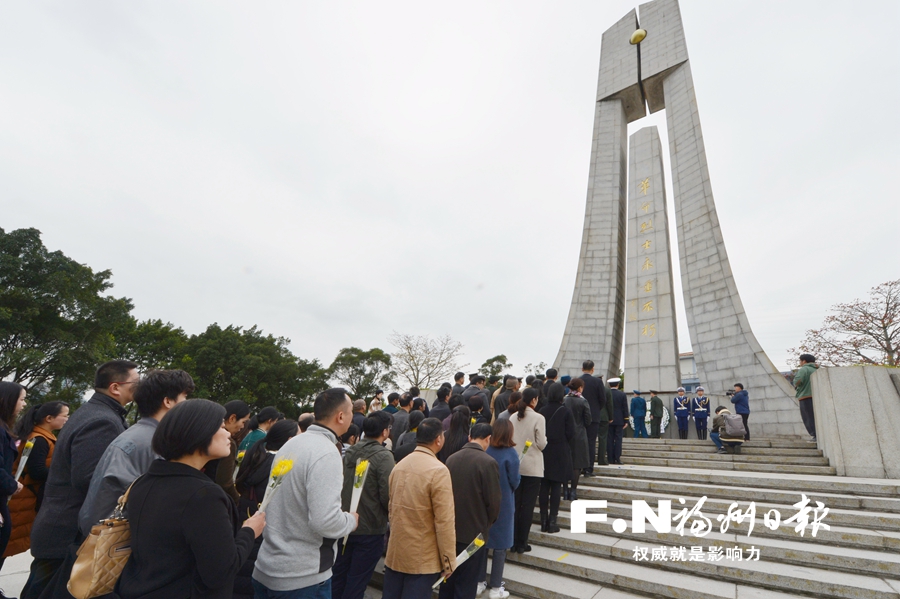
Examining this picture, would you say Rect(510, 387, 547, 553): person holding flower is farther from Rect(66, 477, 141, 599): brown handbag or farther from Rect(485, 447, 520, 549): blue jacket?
Rect(66, 477, 141, 599): brown handbag

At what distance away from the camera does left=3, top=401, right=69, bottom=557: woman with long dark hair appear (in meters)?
3.02

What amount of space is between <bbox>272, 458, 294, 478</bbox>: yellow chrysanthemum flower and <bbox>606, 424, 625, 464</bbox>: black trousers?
19.2 ft

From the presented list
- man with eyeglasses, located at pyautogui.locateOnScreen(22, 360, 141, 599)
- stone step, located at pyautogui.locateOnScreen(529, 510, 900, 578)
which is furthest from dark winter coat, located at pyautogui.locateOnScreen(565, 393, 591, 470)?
man with eyeglasses, located at pyautogui.locateOnScreen(22, 360, 141, 599)

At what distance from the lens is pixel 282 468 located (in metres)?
2.13

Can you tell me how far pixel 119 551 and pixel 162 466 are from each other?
0.26 m

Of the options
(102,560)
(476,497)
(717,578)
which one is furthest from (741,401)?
(102,560)

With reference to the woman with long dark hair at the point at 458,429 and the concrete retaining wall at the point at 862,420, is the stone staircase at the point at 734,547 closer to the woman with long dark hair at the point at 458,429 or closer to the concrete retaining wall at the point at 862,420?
the concrete retaining wall at the point at 862,420

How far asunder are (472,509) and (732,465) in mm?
5079

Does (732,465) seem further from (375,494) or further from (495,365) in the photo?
(495,365)

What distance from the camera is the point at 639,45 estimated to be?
1555 cm

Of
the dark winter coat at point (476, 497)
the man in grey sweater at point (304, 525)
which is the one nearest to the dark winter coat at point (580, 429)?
the dark winter coat at point (476, 497)

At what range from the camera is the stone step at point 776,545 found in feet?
11.2

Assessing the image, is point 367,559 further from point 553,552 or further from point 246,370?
point 246,370

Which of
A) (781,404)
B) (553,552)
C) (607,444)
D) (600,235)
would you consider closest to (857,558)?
(553,552)
